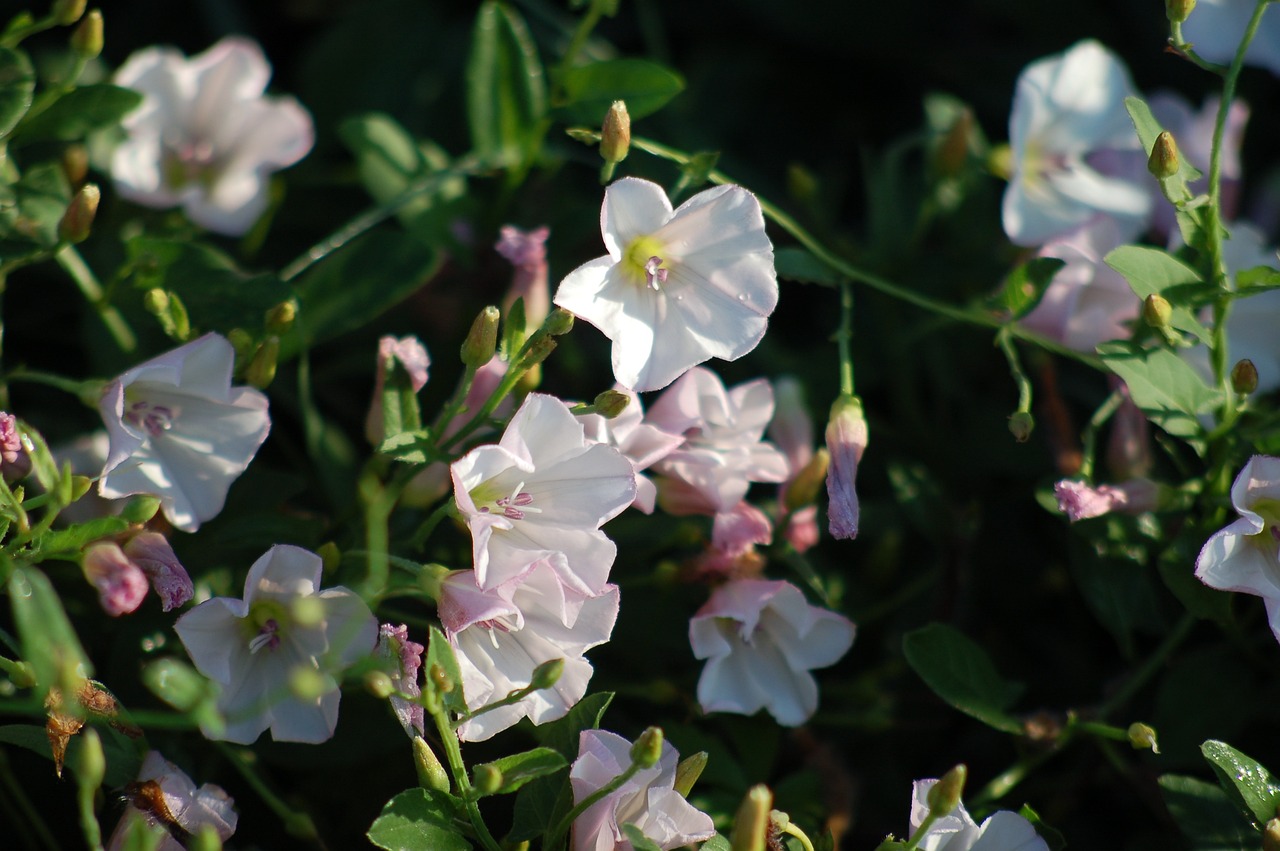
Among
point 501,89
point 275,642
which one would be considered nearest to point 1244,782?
point 275,642

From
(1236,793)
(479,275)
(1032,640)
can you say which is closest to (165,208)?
(479,275)

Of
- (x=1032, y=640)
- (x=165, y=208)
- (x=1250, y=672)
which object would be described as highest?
(x=165, y=208)

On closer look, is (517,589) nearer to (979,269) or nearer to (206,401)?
(206,401)

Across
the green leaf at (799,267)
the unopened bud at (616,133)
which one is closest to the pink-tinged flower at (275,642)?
the unopened bud at (616,133)

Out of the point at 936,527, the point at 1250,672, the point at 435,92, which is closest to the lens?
the point at 1250,672

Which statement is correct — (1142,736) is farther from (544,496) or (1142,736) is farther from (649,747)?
(544,496)
